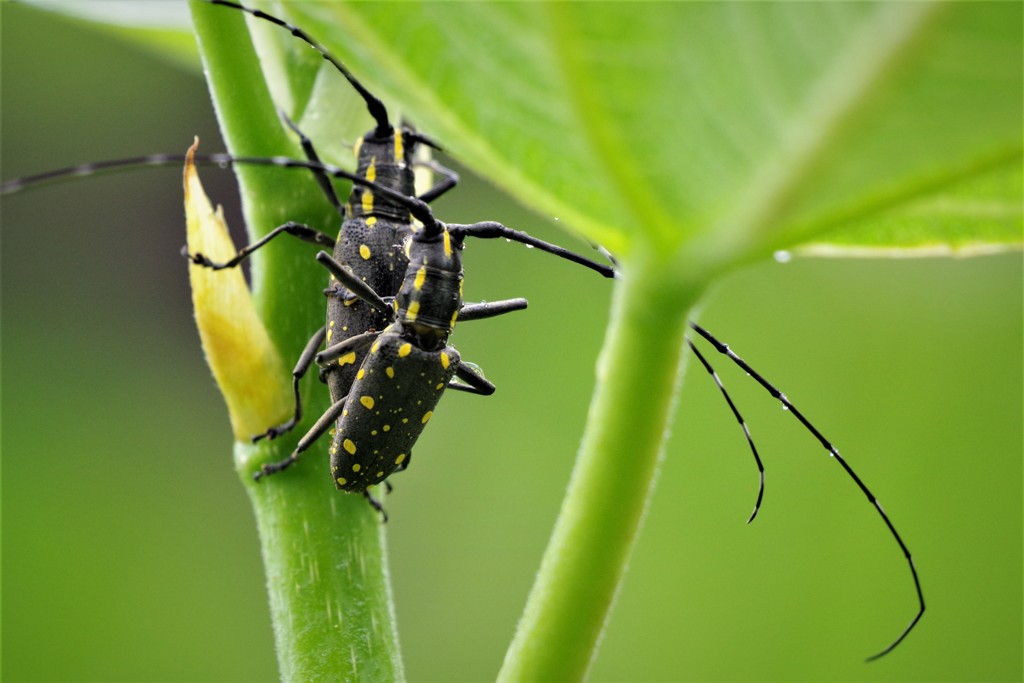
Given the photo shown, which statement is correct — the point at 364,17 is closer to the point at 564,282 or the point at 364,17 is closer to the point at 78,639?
the point at 564,282

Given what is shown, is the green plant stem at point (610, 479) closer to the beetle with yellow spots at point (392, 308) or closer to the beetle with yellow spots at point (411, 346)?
the beetle with yellow spots at point (392, 308)

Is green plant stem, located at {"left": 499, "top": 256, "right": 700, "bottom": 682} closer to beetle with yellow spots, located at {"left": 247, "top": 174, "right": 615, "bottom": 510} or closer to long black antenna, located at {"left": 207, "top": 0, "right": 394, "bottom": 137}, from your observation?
long black antenna, located at {"left": 207, "top": 0, "right": 394, "bottom": 137}

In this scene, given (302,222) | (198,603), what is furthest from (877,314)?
(198,603)

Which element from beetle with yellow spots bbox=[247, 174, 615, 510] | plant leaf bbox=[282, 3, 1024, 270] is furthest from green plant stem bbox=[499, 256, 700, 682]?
beetle with yellow spots bbox=[247, 174, 615, 510]

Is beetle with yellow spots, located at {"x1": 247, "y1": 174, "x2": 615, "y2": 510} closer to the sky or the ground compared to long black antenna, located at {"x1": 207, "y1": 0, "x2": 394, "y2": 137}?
closer to the ground

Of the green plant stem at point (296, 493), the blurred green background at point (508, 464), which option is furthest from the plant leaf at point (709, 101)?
the blurred green background at point (508, 464)

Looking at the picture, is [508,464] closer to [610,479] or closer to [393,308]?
[393,308]
